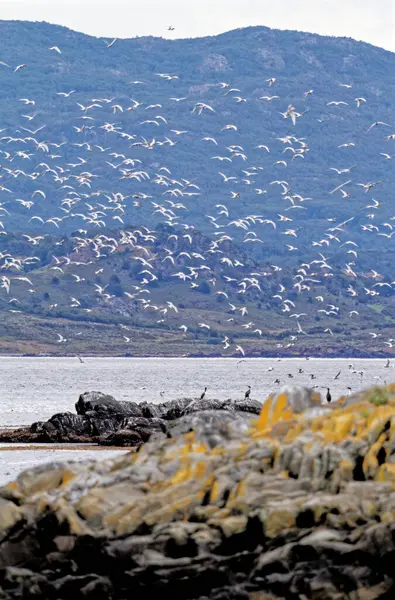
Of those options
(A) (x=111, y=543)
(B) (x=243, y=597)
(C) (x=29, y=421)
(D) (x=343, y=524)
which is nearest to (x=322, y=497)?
(D) (x=343, y=524)

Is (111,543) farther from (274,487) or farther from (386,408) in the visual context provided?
(386,408)

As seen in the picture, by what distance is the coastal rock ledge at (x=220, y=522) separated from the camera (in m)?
23.3

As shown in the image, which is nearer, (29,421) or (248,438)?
(248,438)

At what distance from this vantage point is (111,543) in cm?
2414

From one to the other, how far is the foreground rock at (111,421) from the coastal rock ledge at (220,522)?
35.3m

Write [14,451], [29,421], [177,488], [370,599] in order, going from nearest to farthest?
[370,599]
[177,488]
[14,451]
[29,421]

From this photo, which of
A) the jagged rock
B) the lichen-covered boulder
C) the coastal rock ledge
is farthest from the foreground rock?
the coastal rock ledge

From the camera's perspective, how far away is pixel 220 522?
78.3ft

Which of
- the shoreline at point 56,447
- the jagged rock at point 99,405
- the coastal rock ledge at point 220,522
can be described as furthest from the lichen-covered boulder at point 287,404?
the jagged rock at point 99,405

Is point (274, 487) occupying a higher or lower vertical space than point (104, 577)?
higher

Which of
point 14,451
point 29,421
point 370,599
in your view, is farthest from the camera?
point 29,421

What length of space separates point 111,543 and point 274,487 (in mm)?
2969

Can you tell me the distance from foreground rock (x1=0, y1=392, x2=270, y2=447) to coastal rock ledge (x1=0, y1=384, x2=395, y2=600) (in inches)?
1391

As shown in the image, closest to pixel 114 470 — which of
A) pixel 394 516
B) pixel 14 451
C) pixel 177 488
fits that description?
pixel 177 488
